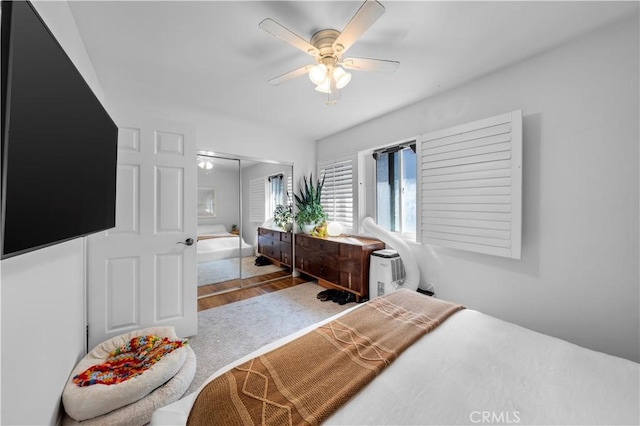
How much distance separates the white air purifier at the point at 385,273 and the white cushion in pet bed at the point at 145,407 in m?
2.05

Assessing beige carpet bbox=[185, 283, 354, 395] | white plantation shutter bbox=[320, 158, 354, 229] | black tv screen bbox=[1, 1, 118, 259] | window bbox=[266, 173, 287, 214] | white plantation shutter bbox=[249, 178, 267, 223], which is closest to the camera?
black tv screen bbox=[1, 1, 118, 259]

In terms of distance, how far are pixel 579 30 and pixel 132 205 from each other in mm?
3794

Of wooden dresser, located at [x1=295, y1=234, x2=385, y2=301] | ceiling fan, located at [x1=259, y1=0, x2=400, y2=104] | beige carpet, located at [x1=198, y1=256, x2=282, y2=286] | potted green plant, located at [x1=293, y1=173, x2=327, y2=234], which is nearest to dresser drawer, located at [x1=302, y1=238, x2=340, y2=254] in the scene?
wooden dresser, located at [x1=295, y1=234, x2=385, y2=301]

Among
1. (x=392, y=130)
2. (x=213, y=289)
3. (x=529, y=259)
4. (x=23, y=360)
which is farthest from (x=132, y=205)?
(x=529, y=259)

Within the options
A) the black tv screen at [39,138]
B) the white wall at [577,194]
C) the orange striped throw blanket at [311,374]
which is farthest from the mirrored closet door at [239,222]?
the white wall at [577,194]

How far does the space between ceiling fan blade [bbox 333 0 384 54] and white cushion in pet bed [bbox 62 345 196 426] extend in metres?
2.45

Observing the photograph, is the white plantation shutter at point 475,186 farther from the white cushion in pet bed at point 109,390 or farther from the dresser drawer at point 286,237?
the white cushion in pet bed at point 109,390

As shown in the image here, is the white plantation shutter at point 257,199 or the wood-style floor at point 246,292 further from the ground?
the white plantation shutter at point 257,199

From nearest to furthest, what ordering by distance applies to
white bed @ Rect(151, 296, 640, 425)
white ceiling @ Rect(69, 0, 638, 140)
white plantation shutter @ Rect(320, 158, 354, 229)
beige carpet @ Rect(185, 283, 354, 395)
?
white bed @ Rect(151, 296, 640, 425), white ceiling @ Rect(69, 0, 638, 140), beige carpet @ Rect(185, 283, 354, 395), white plantation shutter @ Rect(320, 158, 354, 229)

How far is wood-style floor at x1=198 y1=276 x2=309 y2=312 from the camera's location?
10.0ft

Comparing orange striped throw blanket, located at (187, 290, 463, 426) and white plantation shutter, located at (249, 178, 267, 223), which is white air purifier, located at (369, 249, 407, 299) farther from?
white plantation shutter, located at (249, 178, 267, 223)

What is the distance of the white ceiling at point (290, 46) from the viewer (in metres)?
1.52

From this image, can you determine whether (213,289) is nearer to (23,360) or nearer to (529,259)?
(23,360)

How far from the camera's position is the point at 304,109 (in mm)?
3061
